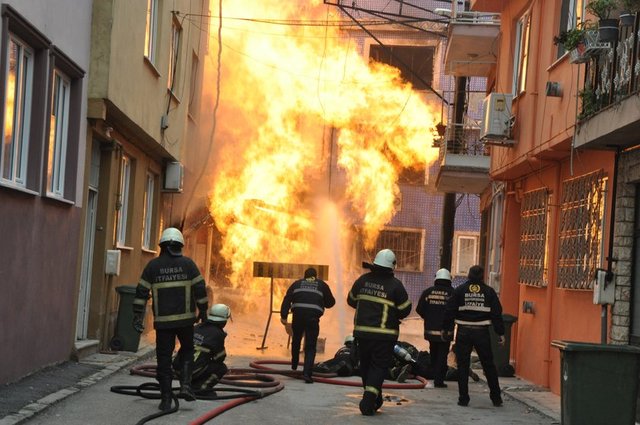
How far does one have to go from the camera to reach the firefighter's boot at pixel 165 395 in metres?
10.1

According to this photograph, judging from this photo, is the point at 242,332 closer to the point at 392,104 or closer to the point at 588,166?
the point at 392,104

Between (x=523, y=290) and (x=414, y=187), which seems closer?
(x=523, y=290)

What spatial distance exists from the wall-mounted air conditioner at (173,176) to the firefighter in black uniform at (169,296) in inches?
424

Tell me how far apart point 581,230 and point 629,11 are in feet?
12.7

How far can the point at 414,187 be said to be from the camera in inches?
1310

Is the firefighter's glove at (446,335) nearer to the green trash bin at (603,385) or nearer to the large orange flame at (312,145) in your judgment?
the green trash bin at (603,385)

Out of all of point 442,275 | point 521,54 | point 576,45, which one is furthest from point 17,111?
point 521,54

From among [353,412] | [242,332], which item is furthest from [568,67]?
[242,332]

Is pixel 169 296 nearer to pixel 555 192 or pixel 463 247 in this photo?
pixel 555 192

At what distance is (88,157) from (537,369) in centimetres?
737

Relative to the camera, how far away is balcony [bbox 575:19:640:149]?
35.2 ft

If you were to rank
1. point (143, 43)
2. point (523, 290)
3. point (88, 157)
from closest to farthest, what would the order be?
point (88, 157) → point (143, 43) → point (523, 290)

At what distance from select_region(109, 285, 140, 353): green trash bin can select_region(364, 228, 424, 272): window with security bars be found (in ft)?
58.4

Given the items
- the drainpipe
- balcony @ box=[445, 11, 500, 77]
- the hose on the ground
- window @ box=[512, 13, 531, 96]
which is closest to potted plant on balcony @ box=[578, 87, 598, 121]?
the drainpipe
